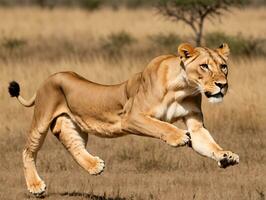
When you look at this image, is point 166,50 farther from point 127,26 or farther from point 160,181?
point 160,181

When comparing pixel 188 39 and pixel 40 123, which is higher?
pixel 40 123

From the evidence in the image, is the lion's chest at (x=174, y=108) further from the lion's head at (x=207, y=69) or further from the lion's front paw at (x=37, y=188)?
the lion's front paw at (x=37, y=188)

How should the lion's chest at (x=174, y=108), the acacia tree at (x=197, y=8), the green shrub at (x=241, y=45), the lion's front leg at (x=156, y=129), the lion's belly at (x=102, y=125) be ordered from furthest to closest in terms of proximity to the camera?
the acacia tree at (x=197, y=8), the green shrub at (x=241, y=45), the lion's belly at (x=102, y=125), the lion's chest at (x=174, y=108), the lion's front leg at (x=156, y=129)

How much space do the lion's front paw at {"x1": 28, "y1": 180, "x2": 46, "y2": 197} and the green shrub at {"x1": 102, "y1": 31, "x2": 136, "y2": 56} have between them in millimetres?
14902

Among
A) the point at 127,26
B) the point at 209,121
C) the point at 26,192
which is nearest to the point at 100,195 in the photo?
the point at 26,192

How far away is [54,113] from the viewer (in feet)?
26.3

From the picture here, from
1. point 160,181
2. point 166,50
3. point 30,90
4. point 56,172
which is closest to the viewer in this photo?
point 160,181

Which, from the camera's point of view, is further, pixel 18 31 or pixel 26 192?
pixel 18 31

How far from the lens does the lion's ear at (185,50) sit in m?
6.70

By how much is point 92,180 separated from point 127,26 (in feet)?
72.9

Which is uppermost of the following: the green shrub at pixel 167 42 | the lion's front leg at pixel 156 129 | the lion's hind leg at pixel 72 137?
the lion's front leg at pixel 156 129

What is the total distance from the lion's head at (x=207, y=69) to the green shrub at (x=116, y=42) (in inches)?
633

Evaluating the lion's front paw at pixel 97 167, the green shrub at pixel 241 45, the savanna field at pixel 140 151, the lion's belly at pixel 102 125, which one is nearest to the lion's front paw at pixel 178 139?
the lion's belly at pixel 102 125

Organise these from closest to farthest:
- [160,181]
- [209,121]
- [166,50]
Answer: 1. [160,181]
2. [209,121]
3. [166,50]
